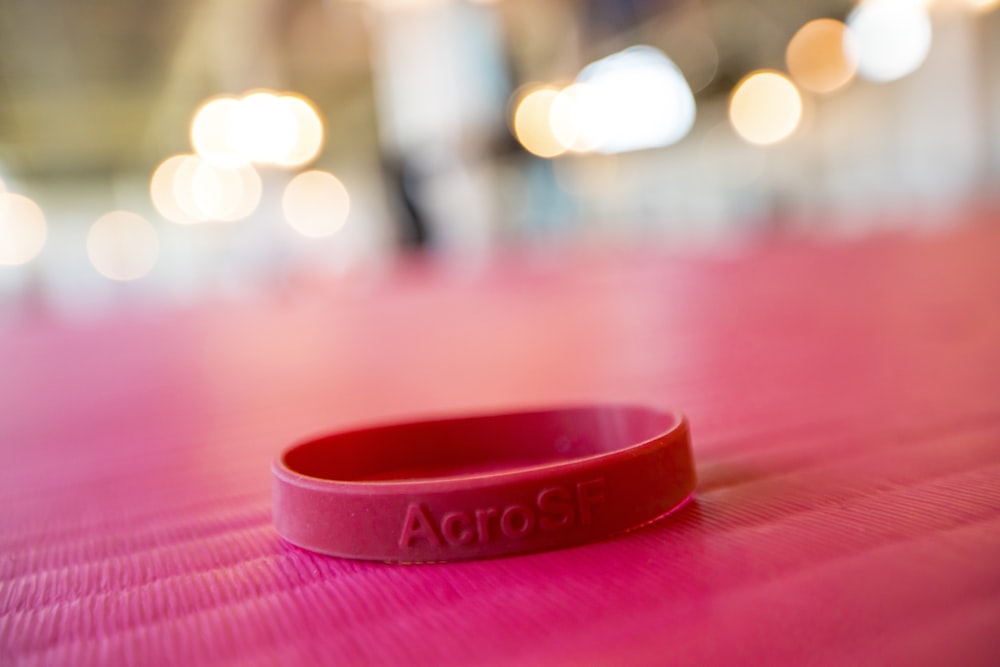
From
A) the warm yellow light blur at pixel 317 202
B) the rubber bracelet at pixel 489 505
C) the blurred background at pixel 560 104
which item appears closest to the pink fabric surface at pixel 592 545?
the rubber bracelet at pixel 489 505

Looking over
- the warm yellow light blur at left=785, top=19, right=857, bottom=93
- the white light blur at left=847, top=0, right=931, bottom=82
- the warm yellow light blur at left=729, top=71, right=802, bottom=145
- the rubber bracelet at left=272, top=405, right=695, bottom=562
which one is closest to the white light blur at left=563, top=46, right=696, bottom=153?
the warm yellow light blur at left=729, top=71, right=802, bottom=145

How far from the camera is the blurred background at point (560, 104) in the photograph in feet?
27.6

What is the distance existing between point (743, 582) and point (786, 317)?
156 cm

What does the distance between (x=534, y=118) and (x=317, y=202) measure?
13320 millimetres

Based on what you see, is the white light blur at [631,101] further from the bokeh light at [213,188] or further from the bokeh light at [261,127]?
the bokeh light at [213,188]

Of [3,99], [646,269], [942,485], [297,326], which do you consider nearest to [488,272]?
[646,269]

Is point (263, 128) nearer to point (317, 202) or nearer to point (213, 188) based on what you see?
point (213, 188)

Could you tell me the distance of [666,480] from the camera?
51cm

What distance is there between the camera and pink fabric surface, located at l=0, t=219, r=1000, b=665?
38cm

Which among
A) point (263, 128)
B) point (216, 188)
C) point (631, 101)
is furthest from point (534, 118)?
point (216, 188)

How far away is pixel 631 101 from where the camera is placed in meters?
10.2

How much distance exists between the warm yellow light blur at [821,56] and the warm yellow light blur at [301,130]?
215 inches

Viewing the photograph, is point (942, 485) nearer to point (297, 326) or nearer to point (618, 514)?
point (618, 514)

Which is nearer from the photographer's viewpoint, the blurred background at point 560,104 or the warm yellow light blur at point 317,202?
the blurred background at point 560,104
